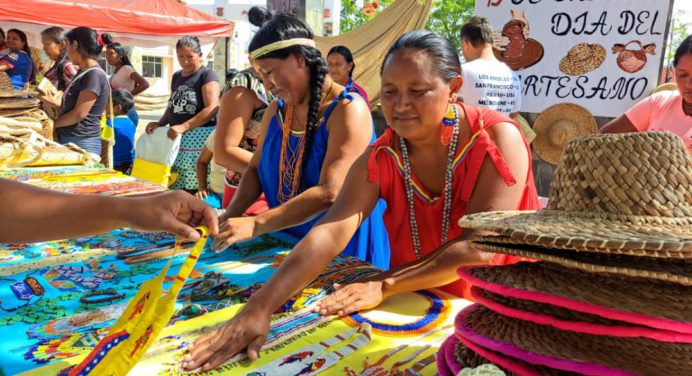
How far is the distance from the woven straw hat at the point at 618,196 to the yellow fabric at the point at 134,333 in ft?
2.12

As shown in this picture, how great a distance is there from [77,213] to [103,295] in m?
0.50

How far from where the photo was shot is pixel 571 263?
2.56 feet

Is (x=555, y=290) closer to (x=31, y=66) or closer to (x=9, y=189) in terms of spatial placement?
(x=9, y=189)

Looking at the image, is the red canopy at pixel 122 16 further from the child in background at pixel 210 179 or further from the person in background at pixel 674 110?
the person in background at pixel 674 110

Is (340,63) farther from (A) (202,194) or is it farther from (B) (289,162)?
(B) (289,162)

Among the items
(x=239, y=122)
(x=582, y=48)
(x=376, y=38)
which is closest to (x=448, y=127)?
(x=239, y=122)

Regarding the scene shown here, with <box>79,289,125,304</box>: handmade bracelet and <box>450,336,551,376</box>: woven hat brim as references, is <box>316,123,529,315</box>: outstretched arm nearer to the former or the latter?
<box>450,336,551,376</box>: woven hat brim

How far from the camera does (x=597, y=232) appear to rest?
770 millimetres

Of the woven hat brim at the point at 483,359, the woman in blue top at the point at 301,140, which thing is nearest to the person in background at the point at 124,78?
the woman in blue top at the point at 301,140

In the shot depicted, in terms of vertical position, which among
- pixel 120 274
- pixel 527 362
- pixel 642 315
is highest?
pixel 642 315

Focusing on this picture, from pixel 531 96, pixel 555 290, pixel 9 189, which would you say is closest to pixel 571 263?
pixel 555 290

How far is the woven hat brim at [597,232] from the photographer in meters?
0.70

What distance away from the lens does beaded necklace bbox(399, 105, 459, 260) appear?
165cm

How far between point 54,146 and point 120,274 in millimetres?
2420
